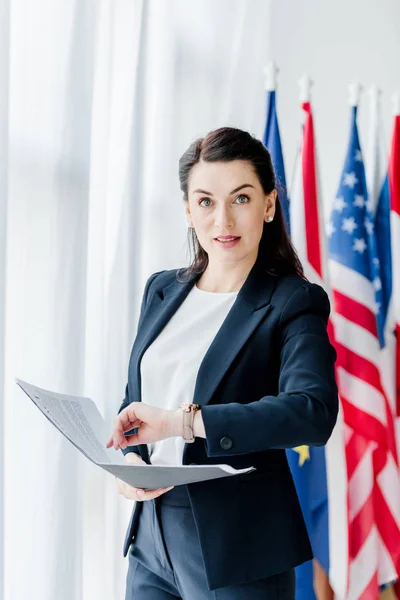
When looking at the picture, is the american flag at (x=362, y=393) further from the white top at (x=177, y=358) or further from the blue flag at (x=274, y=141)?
the white top at (x=177, y=358)

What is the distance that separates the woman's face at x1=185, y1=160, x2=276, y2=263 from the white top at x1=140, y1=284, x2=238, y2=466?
0.11m

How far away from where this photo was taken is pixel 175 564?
1.33 meters

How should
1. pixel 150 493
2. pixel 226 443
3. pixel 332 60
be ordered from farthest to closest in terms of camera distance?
pixel 332 60, pixel 150 493, pixel 226 443

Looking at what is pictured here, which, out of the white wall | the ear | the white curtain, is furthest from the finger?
the white wall

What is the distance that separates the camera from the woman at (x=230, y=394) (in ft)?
3.86

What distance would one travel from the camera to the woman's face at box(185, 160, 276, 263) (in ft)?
4.61

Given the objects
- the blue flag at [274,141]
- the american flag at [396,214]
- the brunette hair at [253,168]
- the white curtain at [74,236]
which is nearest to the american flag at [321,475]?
the blue flag at [274,141]

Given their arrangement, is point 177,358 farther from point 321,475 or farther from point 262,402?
point 321,475

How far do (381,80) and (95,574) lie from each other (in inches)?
87.4

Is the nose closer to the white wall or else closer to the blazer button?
the blazer button

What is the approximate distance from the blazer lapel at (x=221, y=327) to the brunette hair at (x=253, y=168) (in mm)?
42

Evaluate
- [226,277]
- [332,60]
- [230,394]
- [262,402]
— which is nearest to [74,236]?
[226,277]

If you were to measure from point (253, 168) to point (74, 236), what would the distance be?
1.44ft

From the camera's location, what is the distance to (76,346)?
1634mm
